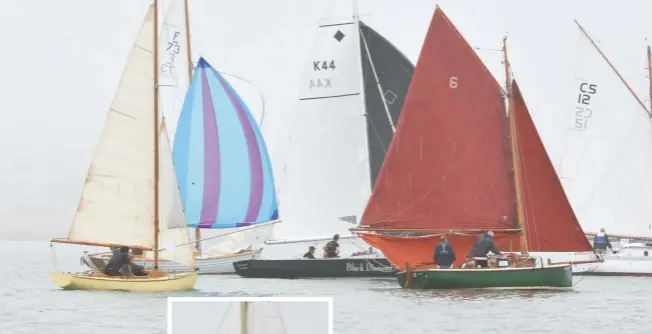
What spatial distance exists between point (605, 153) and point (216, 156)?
57.2 feet

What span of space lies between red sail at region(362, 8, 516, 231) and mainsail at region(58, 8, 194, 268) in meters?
6.87

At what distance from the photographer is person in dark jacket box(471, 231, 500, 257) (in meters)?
39.4

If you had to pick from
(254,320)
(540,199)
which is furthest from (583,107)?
(254,320)

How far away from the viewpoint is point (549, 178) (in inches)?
1711

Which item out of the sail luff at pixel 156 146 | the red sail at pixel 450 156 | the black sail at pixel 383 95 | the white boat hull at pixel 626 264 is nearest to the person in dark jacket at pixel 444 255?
the red sail at pixel 450 156

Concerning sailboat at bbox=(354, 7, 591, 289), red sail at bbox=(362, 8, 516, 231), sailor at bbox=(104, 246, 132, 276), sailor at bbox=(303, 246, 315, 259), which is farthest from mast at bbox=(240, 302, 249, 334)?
sailor at bbox=(303, 246, 315, 259)

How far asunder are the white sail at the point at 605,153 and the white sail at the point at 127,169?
23.2 m

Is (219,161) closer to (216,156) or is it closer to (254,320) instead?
(216,156)

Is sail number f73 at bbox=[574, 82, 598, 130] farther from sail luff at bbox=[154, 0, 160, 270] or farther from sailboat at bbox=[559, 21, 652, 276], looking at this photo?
sail luff at bbox=[154, 0, 160, 270]

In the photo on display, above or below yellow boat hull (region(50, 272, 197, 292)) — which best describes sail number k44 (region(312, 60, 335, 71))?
above

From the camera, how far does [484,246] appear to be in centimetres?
3962

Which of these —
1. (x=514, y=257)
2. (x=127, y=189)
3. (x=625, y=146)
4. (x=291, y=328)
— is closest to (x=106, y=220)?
(x=127, y=189)

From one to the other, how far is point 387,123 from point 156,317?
73.6ft

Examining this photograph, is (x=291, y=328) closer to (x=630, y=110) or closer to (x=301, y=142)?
(x=301, y=142)
